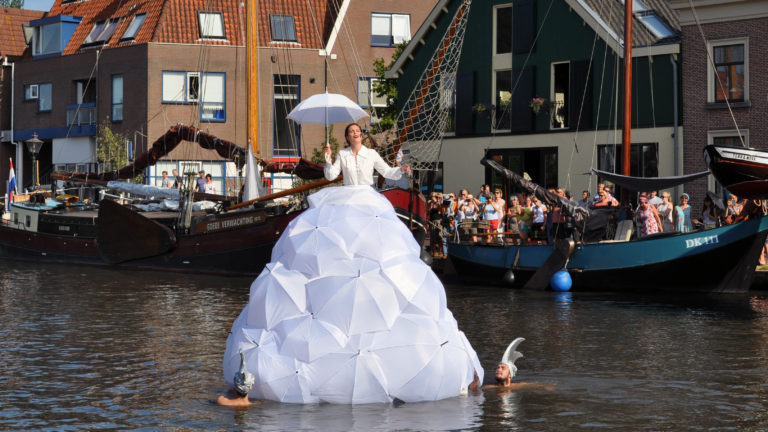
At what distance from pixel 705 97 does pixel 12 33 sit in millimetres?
44806

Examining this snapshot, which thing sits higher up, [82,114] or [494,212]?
[82,114]

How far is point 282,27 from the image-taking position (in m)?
58.5

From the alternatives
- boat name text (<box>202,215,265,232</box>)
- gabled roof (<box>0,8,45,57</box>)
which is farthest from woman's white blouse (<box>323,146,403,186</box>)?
gabled roof (<box>0,8,45,57</box>)

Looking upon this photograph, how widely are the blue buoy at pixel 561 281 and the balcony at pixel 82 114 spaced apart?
122 feet

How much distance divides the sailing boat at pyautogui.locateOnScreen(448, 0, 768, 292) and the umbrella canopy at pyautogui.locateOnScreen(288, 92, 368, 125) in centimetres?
513

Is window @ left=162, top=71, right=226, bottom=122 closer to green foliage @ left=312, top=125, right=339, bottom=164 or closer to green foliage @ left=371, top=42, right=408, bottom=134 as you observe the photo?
green foliage @ left=312, top=125, right=339, bottom=164

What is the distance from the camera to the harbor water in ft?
40.5

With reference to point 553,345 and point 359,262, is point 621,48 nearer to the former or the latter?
point 553,345

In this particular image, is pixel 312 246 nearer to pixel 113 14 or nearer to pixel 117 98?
pixel 117 98

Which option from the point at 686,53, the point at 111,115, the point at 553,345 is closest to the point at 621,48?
the point at 686,53

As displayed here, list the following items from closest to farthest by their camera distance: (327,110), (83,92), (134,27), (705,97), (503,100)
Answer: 1. (327,110)
2. (705,97)
3. (503,100)
4. (134,27)
5. (83,92)

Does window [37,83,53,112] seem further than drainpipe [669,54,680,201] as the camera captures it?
Yes

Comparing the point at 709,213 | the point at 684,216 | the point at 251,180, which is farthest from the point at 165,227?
the point at 709,213

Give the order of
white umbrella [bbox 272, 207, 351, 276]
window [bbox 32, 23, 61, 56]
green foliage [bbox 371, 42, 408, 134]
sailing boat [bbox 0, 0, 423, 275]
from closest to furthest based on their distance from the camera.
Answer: white umbrella [bbox 272, 207, 351, 276]
sailing boat [bbox 0, 0, 423, 275]
green foliage [bbox 371, 42, 408, 134]
window [bbox 32, 23, 61, 56]
